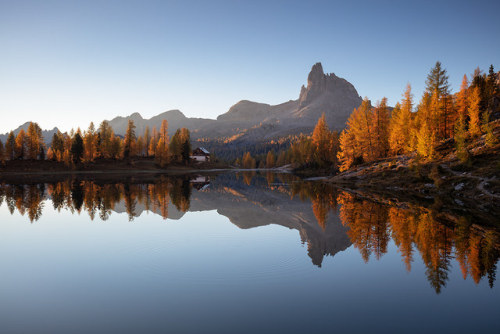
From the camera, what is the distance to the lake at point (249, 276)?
7.49 metres

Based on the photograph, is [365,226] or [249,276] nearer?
[249,276]

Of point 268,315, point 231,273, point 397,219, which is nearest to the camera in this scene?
point 268,315

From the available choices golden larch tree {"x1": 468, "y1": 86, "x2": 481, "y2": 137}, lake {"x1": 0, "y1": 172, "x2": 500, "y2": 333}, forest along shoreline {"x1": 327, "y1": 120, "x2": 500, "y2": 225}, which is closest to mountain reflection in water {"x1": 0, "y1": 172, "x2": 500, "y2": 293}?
lake {"x1": 0, "y1": 172, "x2": 500, "y2": 333}

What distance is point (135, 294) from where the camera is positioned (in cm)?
894

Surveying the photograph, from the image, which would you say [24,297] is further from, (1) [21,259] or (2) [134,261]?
(1) [21,259]

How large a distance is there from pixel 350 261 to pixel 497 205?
2463 centimetres

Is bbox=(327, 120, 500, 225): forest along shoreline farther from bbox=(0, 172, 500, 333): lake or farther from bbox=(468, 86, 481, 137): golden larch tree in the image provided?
bbox=(0, 172, 500, 333): lake

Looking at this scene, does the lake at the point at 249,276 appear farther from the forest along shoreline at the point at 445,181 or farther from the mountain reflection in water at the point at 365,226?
the forest along shoreline at the point at 445,181

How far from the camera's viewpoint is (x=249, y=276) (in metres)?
10.6

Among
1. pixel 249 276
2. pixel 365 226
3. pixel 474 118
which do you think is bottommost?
pixel 249 276

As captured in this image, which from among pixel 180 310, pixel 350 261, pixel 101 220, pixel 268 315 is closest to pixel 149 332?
pixel 180 310

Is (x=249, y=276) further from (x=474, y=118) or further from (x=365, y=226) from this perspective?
(x=474, y=118)

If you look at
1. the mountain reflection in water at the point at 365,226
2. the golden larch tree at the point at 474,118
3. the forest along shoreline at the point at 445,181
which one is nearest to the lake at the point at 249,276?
the mountain reflection in water at the point at 365,226

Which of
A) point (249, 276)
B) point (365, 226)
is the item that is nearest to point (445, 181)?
point (365, 226)
